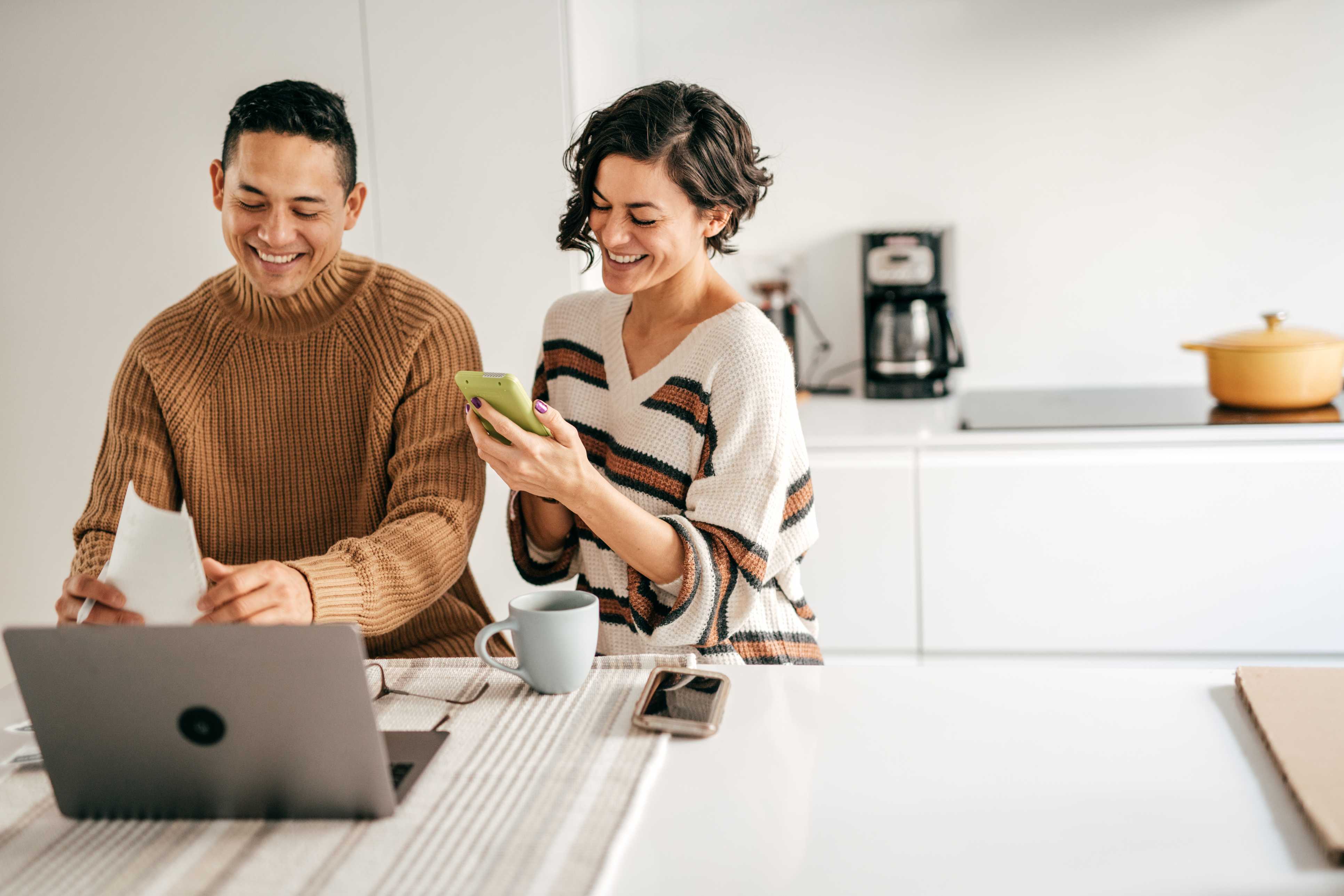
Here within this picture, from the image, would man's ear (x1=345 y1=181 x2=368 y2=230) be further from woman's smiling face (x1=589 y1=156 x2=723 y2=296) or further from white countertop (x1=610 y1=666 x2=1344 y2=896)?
white countertop (x1=610 y1=666 x2=1344 y2=896)

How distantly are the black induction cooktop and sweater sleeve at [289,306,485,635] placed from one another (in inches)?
48.0

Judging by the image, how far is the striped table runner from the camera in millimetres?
721

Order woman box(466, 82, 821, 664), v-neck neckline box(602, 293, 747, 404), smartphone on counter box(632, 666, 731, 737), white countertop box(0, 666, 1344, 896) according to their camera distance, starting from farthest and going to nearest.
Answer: v-neck neckline box(602, 293, 747, 404)
woman box(466, 82, 821, 664)
smartphone on counter box(632, 666, 731, 737)
white countertop box(0, 666, 1344, 896)

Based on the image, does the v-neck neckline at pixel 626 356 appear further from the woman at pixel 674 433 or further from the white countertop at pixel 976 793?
the white countertop at pixel 976 793

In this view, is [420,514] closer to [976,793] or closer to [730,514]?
[730,514]

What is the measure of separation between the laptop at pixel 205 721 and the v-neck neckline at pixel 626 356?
0.64 metres

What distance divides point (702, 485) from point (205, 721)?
2.04ft

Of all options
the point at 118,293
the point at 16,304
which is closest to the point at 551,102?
the point at 118,293

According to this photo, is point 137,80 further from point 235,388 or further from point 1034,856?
point 1034,856

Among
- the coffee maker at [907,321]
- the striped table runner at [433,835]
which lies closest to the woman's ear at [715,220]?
the striped table runner at [433,835]

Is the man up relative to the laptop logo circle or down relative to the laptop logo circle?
up

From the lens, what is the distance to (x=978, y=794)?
0.82 m

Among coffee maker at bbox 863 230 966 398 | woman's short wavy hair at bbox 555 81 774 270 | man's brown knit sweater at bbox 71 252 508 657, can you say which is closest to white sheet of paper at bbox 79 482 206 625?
man's brown knit sweater at bbox 71 252 508 657

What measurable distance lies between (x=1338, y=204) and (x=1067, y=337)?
2.12 feet
